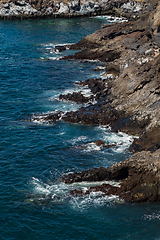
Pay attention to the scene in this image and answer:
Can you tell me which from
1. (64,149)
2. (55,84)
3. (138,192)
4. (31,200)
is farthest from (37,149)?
(55,84)

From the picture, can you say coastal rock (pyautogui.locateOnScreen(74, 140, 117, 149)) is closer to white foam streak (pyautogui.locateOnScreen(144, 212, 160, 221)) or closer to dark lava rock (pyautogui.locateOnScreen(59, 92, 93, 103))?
white foam streak (pyautogui.locateOnScreen(144, 212, 160, 221))

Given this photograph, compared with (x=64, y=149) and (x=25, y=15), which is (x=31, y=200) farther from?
(x=25, y=15)

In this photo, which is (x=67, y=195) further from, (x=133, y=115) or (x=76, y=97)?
(x=76, y=97)

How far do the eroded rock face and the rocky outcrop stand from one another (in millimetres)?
100992

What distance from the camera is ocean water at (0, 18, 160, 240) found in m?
23.0

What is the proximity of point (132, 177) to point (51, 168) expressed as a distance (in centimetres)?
815

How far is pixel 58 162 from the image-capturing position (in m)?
31.3

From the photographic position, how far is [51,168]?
99.3ft

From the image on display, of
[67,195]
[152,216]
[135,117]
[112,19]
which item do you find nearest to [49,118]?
[135,117]

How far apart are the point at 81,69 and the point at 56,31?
43.8 meters

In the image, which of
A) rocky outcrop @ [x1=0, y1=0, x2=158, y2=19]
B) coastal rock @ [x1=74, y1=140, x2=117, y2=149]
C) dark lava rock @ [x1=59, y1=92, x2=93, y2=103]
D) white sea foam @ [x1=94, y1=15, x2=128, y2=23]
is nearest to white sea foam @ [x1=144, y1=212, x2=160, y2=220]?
coastal rock @ [x1=74, y1=140, x2=117, y2=149]

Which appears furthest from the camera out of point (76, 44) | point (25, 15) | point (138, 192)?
point (25, 15)

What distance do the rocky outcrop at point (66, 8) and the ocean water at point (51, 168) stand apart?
68880 millimetres

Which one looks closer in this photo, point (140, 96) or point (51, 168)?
point (51, 168)
